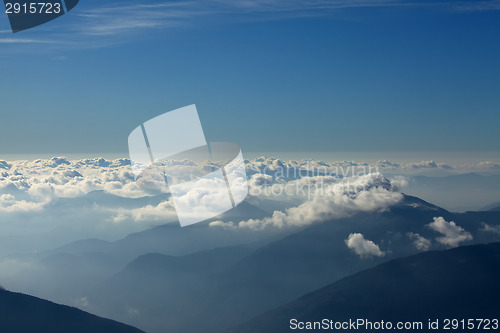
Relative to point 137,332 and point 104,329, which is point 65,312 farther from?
point 137,332

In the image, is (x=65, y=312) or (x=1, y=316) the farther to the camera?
(x=65, y=312)

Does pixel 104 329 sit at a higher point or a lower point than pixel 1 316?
lower

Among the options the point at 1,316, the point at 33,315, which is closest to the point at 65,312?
the point at 33,315

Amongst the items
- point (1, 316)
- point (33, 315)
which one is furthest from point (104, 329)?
point (1, 316)

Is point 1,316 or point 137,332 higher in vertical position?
point 1,316

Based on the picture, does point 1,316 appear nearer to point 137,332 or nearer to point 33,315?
point 33,315

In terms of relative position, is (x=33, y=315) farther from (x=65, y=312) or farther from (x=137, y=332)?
(x=137, y=332)
